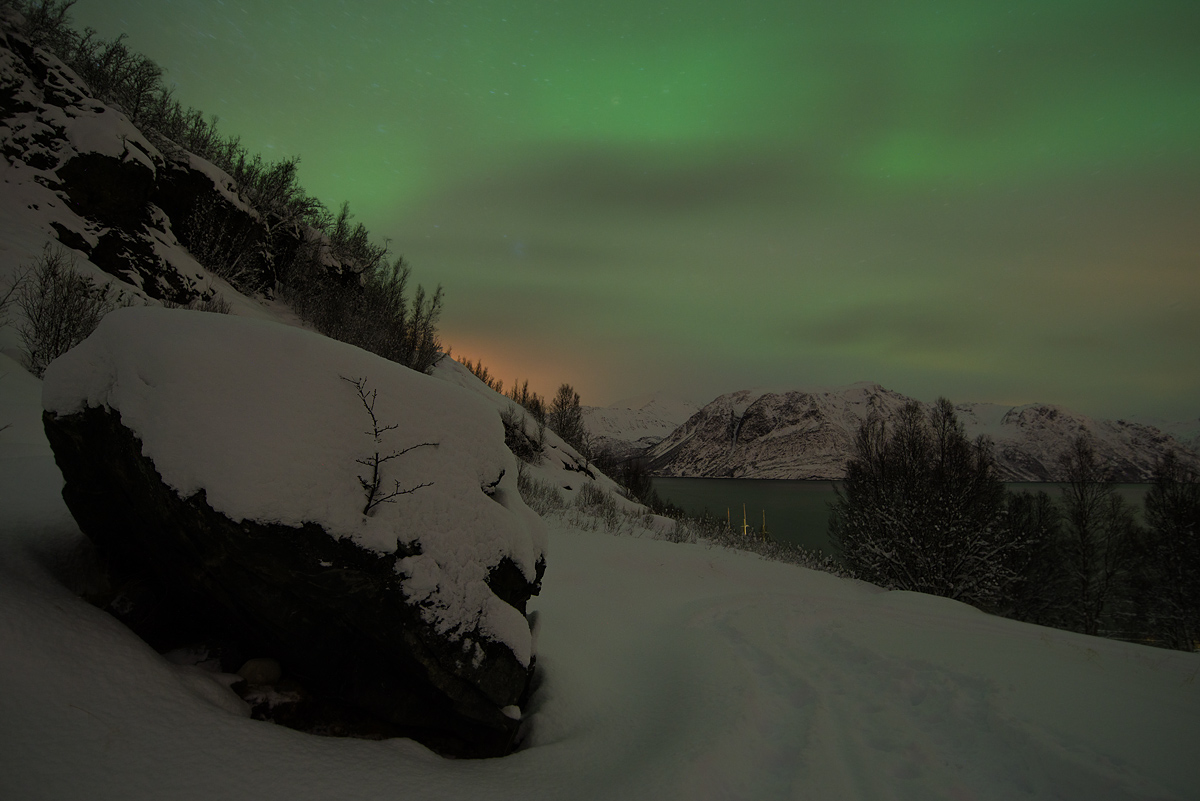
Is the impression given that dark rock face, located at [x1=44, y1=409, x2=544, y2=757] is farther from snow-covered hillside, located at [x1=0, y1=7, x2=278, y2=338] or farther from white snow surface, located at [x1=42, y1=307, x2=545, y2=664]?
snow-covered hillside, located at [x1=0, y1=7, x2=278, y2=338]

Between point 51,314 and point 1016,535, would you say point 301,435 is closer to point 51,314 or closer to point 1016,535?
point 51,314

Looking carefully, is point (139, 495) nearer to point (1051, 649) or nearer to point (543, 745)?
point (543, 745)

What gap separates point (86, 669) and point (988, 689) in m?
5.70

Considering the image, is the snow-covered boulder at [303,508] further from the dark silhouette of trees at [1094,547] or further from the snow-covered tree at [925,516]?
Result: the dark silhouette of trees at [1094,547]

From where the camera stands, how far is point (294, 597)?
8.67ft

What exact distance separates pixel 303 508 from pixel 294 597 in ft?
2.03

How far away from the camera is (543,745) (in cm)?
319

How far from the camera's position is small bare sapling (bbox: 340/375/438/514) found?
8.76 ft

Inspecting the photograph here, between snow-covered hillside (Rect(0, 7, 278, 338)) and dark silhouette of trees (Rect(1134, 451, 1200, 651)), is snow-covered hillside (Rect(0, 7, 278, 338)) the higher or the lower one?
the higher one

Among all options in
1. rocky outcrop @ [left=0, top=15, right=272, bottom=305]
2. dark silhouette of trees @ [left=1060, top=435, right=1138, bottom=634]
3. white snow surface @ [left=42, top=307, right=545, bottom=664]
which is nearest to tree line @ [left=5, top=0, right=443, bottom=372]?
rocky outcrop @ [left=0, top=15, right=272, bottom=305]

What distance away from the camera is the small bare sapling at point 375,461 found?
2.67m

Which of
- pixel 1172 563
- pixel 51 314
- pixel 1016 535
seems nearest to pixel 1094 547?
pixel 1172 563

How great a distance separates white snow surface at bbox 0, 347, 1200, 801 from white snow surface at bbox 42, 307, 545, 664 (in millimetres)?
783

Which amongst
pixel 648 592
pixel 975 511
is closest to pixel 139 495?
pixel 648 592
